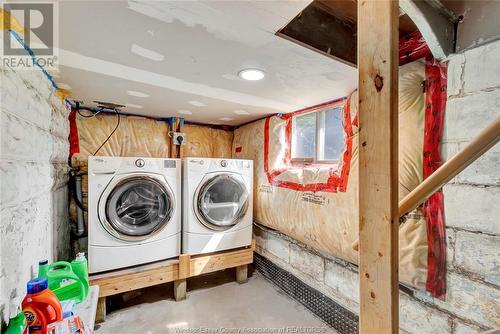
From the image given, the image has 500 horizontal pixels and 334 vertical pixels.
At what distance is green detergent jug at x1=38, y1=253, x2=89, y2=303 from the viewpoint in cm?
125

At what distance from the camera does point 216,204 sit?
248 centimetres

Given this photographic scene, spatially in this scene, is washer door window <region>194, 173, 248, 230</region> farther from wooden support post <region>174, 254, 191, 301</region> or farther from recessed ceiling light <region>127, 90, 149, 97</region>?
recessed ceiling light <region>127, 90, 149, 97</region>

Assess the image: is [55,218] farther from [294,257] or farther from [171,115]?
[294,257]

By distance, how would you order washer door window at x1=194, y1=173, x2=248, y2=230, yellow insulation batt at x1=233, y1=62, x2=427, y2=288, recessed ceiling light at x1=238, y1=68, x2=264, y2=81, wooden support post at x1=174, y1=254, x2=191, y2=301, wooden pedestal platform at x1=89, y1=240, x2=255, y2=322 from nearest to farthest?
yellow insulation batt at x1=233, y1=62, x2=427, y2=288, recessed ceiling light at x1=238, y1=68, x2=264, y2=81, wooden pedestal platform at x1=89, y1=240, x2=255, y2=322, wooden support post at x1=174, y1=254, x2=191, y2=301, washer door window at x1=194, y1=173, x2=248, y2=230

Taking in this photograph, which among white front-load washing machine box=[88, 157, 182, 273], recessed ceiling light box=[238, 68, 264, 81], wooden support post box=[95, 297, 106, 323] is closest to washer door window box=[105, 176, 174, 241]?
white front-load washing machine box=[88, 157, 182, 273]

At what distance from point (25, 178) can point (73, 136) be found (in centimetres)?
161

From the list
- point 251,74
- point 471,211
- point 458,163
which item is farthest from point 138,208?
point 471,211

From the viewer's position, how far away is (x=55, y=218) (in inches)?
70.7

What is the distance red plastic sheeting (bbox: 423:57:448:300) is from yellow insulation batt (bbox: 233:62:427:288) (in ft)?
0.11

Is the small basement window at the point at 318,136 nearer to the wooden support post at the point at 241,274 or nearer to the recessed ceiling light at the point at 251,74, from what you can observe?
the recessed ceiling light at the point at 251,74

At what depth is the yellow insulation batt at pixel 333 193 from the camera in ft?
4.17

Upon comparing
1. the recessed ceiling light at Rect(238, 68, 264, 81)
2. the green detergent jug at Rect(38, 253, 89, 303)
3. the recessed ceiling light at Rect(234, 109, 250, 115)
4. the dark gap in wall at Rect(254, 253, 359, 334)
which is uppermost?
the recessed ceiling light at Rect(234, 109, 250, 115)

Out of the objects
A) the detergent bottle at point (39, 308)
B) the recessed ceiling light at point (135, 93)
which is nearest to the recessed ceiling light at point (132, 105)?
the recessed ceiling light at point (135, 93)

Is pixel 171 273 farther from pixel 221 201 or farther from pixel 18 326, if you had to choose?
pixel 18 326
